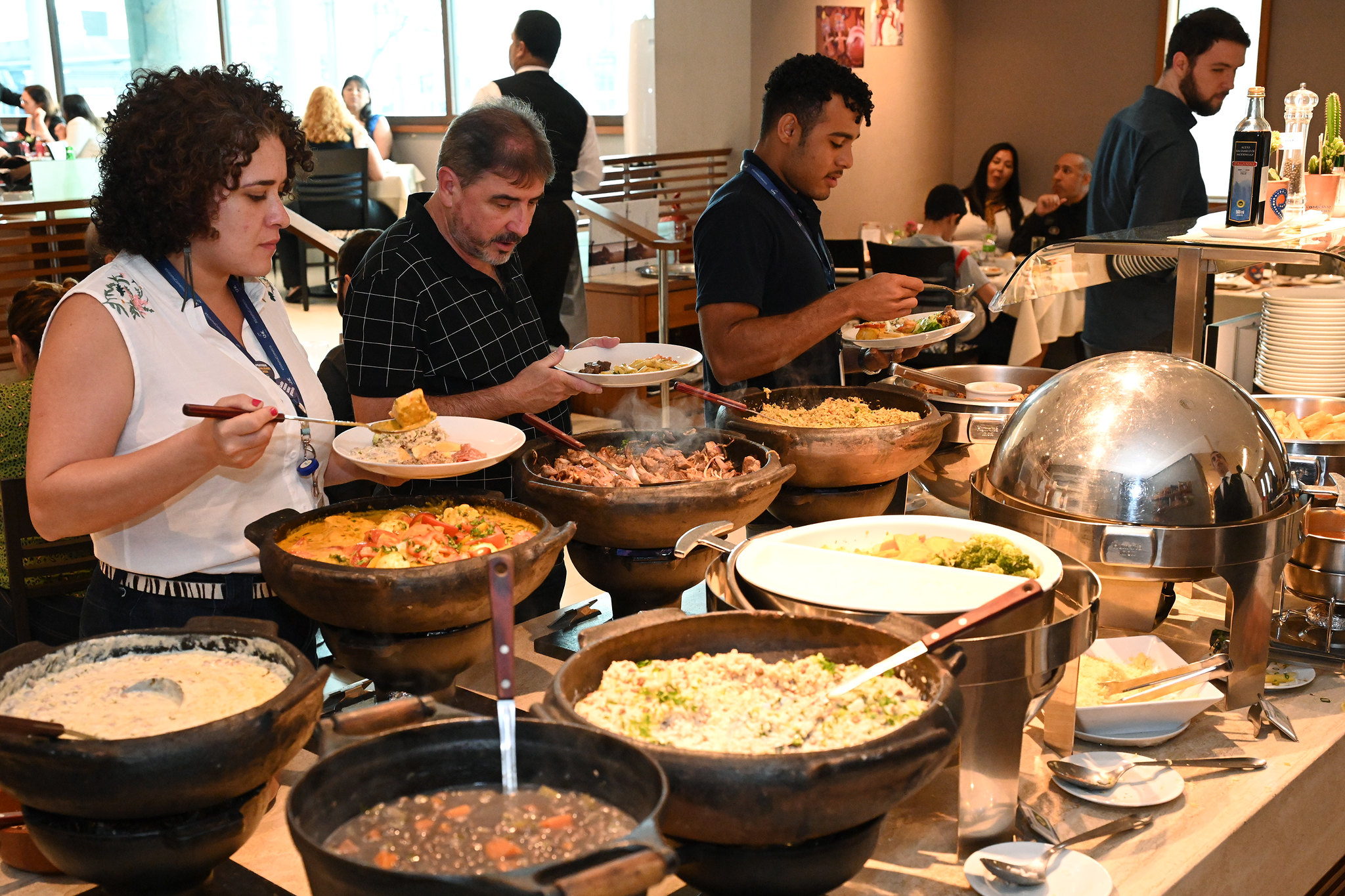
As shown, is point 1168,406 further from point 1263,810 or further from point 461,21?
point 461,21

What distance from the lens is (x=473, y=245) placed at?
2.25 meters

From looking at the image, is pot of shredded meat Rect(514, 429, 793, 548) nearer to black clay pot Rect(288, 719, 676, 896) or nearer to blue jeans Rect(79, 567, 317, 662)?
blue jeans Rect(79, 567, 317, 662)

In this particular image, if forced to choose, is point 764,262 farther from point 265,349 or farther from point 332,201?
point 332,201

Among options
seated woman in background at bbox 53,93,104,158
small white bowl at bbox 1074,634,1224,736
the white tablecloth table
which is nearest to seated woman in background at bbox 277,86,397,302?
the white tablecloth table

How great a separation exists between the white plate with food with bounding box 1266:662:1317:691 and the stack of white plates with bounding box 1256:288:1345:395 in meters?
1.14

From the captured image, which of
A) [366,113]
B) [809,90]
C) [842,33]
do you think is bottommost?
[809,90]

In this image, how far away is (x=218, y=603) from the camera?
1706 mm

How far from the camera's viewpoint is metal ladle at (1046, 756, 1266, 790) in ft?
4.64

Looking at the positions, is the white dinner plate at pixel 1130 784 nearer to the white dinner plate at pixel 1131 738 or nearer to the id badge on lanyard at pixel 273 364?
the white dinner plate at pixel 1131 738

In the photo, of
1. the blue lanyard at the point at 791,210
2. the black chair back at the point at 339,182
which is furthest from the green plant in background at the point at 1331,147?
the black chair back at the point at 339,182

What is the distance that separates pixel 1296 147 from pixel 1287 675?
5.36ft

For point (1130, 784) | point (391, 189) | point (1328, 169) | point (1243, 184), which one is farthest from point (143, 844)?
point (391, 189)

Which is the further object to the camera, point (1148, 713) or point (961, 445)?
point (961, 445)

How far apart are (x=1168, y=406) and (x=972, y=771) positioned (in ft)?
2.34
